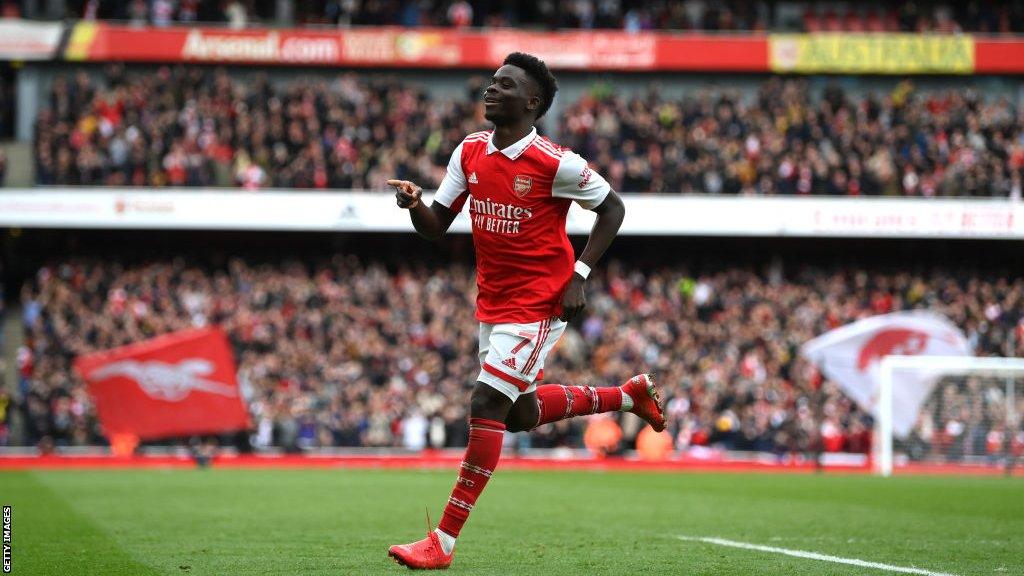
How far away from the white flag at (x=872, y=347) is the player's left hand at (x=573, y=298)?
20.0 m

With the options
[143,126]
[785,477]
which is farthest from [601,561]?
[143,126]

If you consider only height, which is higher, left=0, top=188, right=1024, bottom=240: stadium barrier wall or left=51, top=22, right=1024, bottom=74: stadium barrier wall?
left=51, top=22, right=1024, bottom=74: stadium barrier wall

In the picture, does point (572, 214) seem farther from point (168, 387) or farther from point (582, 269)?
point (582, 269)

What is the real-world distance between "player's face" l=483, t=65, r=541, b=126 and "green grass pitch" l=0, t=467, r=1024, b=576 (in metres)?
2.36

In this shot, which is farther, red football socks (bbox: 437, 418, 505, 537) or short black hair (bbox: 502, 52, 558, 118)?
short black hair (bbox: 502, 52, 558, 118)

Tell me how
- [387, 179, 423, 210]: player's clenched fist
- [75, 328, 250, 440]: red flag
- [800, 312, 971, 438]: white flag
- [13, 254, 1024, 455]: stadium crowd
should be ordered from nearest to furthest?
[387, 179, 423, 210]: player's clenched fist → [75, 328, 250, 440]: red flag → [800, 312, 971, 438]: white flag → [13, 254, 1024, 455]: stadium crowd

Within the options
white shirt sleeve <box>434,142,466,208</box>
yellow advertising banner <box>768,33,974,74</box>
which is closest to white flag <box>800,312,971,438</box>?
yellow advertising banner <box>768,33,974,74</box>

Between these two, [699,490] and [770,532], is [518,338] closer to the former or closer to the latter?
[770,532]

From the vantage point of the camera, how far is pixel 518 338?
7000 millimetres

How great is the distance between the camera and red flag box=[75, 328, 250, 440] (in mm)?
25875

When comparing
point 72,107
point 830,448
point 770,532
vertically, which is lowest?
point 830,448

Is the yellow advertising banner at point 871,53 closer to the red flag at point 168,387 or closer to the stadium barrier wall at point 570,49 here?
the stadium barrier wall at point 570,49

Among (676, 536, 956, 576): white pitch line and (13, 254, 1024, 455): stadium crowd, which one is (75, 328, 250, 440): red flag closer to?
(13, 254, 1024, 455): stadium crowd

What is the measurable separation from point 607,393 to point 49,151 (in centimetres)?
2537
